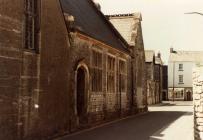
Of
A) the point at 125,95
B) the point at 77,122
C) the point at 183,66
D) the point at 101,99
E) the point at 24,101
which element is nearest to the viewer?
the point at 24,101

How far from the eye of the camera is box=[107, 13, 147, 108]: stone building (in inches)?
1494

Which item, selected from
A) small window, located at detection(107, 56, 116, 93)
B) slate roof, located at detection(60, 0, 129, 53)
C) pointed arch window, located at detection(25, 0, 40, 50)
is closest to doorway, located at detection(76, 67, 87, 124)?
slate roof, located at detection(60, 0, 129, 53)

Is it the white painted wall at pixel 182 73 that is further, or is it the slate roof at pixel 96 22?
the white painted wall at pixel 182 73

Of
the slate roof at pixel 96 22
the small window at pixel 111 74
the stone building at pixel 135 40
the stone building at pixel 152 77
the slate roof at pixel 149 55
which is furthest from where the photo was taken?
the slate roof at pixel 149 55

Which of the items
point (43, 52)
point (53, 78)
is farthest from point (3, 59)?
point (53, 78)

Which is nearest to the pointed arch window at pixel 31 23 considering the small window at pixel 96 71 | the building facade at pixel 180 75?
the small window at pixel 96 71

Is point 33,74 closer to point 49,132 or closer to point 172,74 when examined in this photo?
Result: point 49,132

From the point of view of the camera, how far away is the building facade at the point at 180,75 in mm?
88062

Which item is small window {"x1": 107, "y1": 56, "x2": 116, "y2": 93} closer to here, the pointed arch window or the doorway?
the doorway

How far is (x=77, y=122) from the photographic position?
2214cm

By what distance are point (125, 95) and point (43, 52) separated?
57.4ft

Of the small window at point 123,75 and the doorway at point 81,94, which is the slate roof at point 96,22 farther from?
the doorway at point 81,94

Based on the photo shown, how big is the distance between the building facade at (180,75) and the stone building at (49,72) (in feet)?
198

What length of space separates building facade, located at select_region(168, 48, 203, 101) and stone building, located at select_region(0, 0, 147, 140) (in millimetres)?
60346
